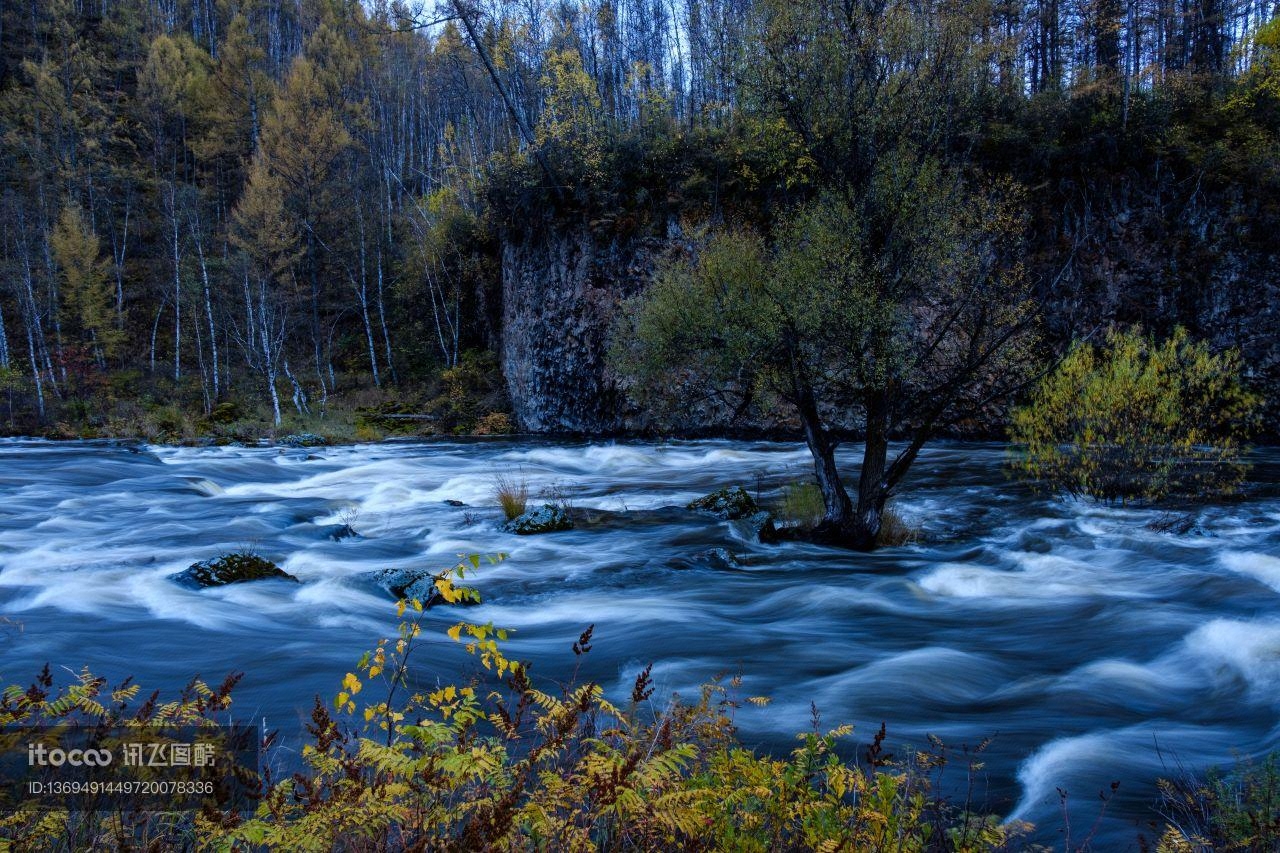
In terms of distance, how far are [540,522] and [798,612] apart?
5703mm

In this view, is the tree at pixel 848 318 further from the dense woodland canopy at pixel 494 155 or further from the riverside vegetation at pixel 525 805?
the riverside vegetation at pixel 525 805

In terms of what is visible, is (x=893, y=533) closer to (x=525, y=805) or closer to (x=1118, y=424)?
(x=1118, y=424)

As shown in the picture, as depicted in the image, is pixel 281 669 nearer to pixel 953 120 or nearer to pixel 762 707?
pixel 762 707

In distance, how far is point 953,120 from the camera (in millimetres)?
11758

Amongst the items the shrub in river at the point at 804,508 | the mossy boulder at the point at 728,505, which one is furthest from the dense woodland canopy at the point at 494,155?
the mossy boulder at the point at 728,505

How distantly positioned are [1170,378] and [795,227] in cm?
693

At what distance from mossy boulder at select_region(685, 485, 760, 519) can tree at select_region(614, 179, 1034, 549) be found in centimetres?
211

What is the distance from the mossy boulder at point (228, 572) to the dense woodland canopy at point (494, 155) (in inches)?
400

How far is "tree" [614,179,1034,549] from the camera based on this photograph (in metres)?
10.7

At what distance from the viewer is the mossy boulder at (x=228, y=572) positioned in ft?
32.3

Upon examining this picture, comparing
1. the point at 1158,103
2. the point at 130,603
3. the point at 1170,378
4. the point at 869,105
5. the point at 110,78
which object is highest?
the point at 110,78

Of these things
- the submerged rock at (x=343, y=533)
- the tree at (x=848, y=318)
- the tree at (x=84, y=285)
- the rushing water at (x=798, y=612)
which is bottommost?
the rushing water at (x=798, y=612)

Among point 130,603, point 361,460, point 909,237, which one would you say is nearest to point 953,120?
point 909,237

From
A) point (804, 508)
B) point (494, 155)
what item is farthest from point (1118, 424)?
point (494, 155)
